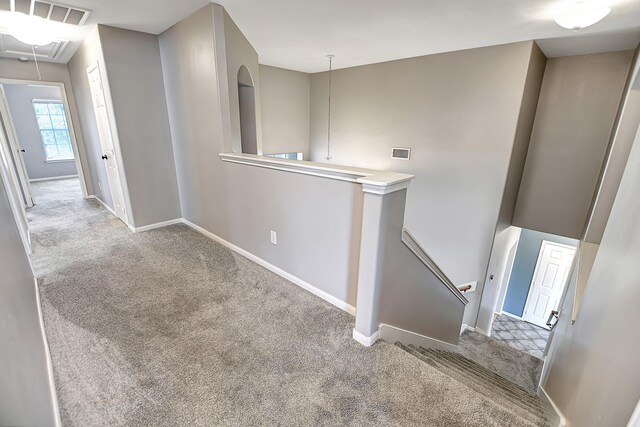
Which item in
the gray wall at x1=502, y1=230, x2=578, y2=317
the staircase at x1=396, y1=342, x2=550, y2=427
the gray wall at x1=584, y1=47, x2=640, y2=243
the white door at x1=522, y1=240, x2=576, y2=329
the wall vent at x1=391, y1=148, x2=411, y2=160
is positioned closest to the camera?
the staircase at x1=396, y1=342, x2=550, y2=427

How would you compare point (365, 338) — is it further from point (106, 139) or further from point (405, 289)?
point (106, 139)

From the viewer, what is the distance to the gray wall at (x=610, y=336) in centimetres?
104

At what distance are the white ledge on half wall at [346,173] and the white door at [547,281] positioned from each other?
5420 millimetres

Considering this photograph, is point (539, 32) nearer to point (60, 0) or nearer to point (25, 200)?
point (60, 0)

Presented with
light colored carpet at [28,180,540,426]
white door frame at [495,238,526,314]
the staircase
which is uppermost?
light colored carpet at [28,180,540,426]

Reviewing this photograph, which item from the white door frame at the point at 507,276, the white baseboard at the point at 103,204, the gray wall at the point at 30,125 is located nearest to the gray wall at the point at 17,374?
the white baseboard at the point at 103,204

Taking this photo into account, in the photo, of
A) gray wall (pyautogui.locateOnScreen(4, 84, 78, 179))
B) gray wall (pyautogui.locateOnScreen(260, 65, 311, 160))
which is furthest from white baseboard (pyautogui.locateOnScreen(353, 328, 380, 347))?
gray wall (pyautogui.locateOnScreen(4, 84, 78, 179))

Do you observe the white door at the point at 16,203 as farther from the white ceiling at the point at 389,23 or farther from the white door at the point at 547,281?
the white door at the point at 547,281

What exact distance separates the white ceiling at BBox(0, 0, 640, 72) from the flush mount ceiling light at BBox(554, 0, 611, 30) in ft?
0.38

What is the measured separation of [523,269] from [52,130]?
11426 mm

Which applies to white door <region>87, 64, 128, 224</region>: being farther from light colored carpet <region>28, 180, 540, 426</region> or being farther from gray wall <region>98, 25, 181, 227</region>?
light colored carpet <region>28, 180, 540, 426</region>

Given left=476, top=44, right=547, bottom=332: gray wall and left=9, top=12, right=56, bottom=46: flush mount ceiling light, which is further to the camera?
left=476, top=44, right=547, bottom=332: gray wall

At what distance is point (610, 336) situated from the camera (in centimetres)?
125

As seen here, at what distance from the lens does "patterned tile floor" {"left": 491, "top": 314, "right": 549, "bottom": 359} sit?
4.98 metres
